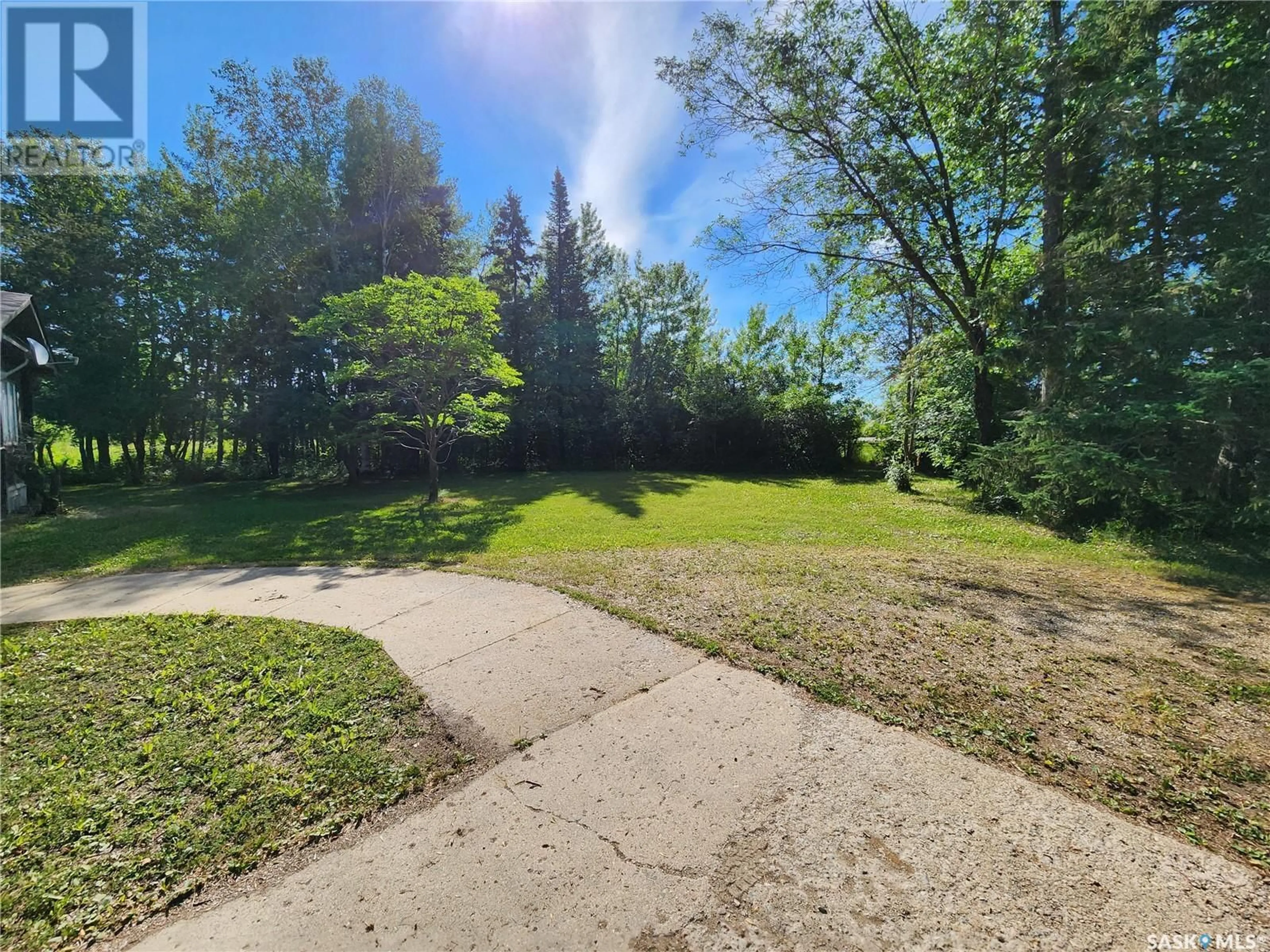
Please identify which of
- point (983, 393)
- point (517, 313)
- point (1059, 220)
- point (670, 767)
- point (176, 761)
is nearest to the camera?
point (670, 767)

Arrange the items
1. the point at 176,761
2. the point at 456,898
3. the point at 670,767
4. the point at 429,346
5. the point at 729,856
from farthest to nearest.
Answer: the point at 429,346
the point at 176,761
the point at 670,767
the point at 729,856
the point at 456,898

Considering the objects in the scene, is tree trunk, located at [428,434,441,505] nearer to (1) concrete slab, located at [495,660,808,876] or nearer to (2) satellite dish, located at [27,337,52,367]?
(2) satellite dish, located at [27,337,52,367]

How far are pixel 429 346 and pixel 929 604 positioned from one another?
10968mm

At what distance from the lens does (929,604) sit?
14.2 ft

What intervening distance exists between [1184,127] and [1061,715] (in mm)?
8698

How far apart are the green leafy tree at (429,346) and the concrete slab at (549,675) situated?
8855 millimetres

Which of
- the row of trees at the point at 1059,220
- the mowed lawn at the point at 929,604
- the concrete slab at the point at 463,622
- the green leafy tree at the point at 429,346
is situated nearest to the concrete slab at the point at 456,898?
the concrete slab at the point at 463,622

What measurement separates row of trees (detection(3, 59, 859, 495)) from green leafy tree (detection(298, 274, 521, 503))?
0.16 m

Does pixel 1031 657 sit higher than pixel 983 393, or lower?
lower

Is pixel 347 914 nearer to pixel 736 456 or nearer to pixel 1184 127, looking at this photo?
pixel 1184 127

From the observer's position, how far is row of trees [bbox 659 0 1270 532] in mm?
5844

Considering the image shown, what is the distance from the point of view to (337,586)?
5301 millimetres

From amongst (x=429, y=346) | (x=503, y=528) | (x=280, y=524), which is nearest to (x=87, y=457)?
(x=280, y=524)

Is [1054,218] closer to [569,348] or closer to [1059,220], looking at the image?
[1059,220]
